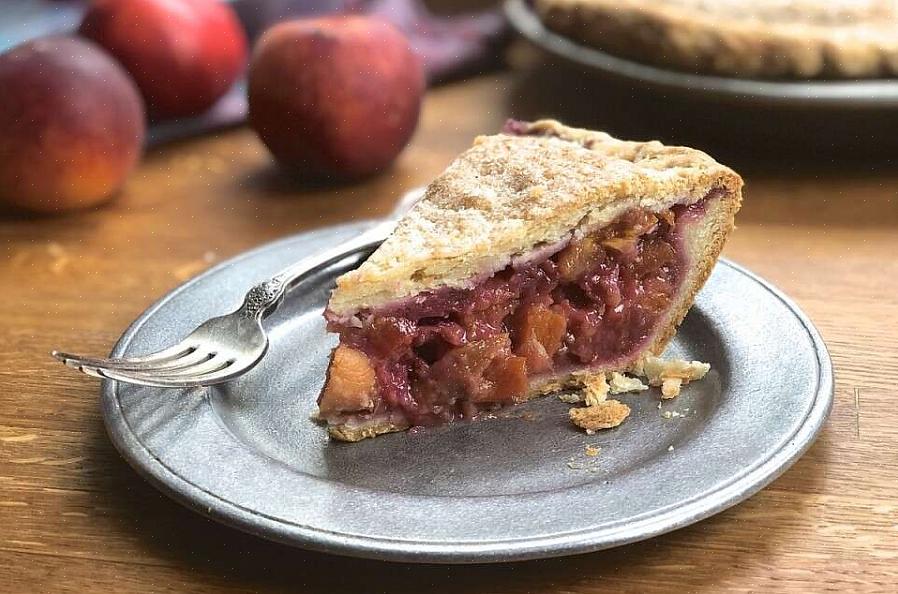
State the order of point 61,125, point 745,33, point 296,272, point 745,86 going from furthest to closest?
point 745,33
point 745,86
point 61,125
point 296,272

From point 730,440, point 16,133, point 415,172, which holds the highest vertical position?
point 730,440

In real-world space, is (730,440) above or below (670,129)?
above

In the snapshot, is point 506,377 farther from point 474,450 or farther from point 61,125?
point 61,125

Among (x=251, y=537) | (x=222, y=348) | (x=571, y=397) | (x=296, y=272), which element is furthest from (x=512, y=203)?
(x=251, y=537)

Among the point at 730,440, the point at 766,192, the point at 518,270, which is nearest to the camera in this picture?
the point at 730,440

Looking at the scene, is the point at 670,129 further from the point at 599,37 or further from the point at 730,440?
the point at 730,440

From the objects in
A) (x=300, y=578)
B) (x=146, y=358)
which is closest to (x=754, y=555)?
(x=300, y=578)

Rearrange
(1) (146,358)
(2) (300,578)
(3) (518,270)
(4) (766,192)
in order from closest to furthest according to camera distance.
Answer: (2) (300,578), (1) (146,358), (3) (518,270), (4) (766,192)

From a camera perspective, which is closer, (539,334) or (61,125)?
(539,334)

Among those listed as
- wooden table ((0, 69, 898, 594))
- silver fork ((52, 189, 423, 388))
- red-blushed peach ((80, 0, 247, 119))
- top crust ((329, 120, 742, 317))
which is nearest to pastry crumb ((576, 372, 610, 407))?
top crust ((329, 120, 742, 317))
